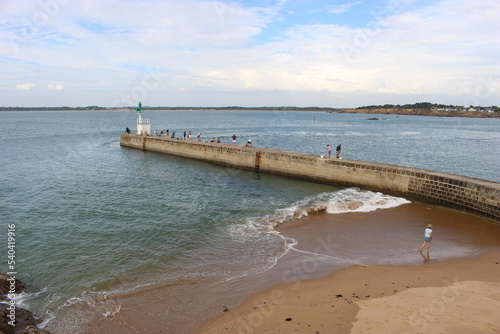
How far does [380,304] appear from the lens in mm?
8719

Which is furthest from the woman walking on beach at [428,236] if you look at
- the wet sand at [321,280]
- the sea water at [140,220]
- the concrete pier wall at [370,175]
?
the concrete pier wall at [370,175]

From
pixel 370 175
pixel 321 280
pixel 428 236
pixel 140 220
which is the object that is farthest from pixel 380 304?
pixel 370 175

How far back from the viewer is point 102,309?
29.4 ft

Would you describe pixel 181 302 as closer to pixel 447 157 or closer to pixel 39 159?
pixel 39 159

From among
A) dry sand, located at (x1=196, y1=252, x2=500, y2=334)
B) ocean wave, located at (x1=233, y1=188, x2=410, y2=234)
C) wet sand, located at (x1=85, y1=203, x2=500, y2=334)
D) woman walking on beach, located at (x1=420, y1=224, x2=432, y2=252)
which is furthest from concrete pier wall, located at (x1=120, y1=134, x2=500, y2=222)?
dry sand, located at (x1=196, y1=252, x2=500, y2=334)

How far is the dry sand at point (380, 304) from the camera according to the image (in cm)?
772

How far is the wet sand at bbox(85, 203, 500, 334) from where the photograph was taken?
827 cm

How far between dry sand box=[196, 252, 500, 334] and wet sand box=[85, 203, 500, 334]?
0.03 meters

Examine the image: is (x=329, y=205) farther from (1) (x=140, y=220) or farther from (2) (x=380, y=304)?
(1) (x=140, y=220)

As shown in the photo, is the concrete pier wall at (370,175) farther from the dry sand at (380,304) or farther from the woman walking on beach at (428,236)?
the dry sand at (380,304)

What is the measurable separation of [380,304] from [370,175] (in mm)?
14982

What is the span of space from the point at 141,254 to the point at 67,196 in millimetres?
10853

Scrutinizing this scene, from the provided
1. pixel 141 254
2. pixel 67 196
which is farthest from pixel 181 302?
pixel 67 196

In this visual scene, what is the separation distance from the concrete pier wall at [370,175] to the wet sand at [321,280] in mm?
1979
